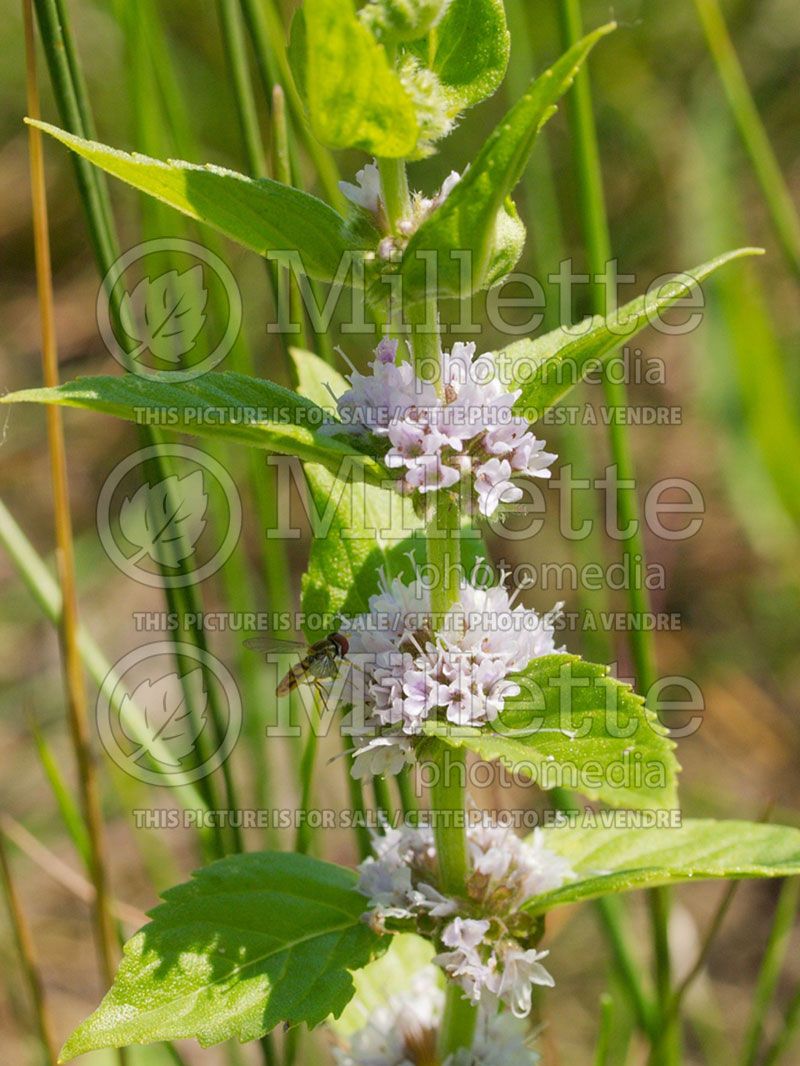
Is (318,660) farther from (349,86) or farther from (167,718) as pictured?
(167,718)

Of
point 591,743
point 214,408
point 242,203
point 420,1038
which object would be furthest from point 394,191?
point 420,1038

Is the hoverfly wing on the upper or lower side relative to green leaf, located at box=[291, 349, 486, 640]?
lower

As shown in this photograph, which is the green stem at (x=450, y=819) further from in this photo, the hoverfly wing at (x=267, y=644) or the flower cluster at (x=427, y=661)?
the hoverfly wing at (x=267, y=644)

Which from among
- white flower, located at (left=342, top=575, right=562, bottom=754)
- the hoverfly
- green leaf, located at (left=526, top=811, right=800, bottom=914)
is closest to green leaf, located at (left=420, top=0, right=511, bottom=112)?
white flower, located at (left=342, top=575, right=562, bottom=754)

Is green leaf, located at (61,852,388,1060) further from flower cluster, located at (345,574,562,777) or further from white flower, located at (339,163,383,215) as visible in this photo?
white flower, located at (339,163,383,215)

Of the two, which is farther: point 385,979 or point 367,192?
point 385,979

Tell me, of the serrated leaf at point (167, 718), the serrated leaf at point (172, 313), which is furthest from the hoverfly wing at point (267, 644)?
the serrated leaf at point (172, 313)
